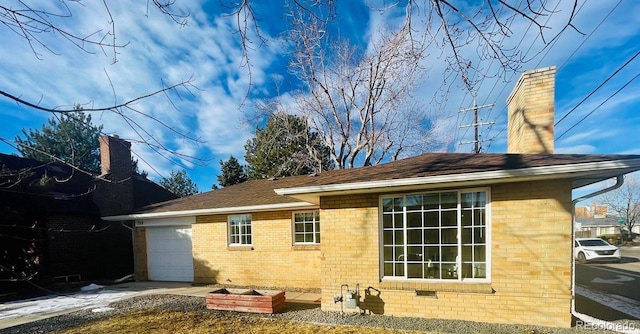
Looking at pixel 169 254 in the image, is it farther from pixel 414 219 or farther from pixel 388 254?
pixel 414 219

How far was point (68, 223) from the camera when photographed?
11398 mm

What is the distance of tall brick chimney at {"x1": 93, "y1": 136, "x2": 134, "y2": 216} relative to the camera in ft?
41.3

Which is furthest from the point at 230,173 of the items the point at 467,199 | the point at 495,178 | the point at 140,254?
the point at 495,178

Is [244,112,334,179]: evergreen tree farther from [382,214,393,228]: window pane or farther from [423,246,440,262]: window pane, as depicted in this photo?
[423,246,440,262]: window pane

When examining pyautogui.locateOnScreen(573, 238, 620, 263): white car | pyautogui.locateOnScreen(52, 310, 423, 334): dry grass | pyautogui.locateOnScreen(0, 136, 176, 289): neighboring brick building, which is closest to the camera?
pyautogui.locateOnScreen(52, 310, 423, 334): dry grass

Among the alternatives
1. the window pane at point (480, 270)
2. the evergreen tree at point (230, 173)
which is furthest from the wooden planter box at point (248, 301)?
the evergreen tree at point (230, 173)

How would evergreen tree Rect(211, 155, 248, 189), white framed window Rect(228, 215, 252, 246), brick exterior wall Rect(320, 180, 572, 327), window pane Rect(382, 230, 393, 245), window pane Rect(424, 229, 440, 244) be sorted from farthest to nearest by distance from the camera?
evergreen tree Rect(211, 155, 248, 189) → white framed window Rect(228, 215, 252, 246) → window pane Rect(382, 230, 393, 245) → window pane Rect(424, 229, 440, 244) → brick exterior wall Rect(320, 180, 572, 327)

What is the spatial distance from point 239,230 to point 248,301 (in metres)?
3.81

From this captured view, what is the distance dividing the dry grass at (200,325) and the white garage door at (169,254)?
431cm

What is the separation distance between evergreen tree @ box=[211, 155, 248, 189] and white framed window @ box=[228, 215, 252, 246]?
1537 cm

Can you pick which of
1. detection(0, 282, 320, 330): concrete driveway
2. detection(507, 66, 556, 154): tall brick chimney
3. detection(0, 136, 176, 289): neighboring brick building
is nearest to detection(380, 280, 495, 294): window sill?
detection(0, 282, 320, 330): concrete driveway

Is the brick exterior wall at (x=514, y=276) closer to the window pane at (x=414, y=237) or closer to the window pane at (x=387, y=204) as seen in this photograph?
the window pane at (x=387, y=204)

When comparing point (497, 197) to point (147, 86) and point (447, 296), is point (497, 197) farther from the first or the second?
point (147, 86)

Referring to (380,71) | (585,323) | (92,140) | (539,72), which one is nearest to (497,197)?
(585,323)
